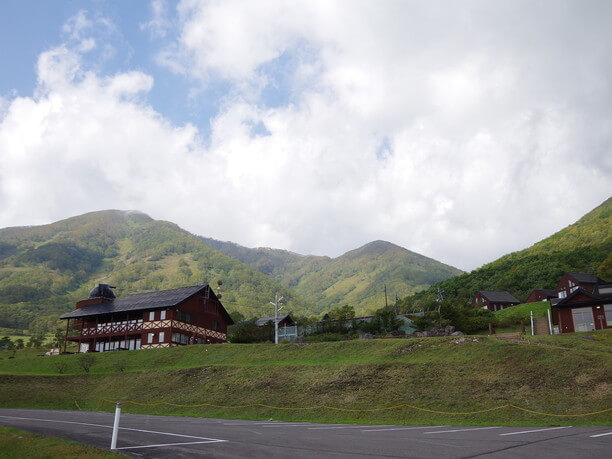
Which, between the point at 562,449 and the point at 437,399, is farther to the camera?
the point at 437,399

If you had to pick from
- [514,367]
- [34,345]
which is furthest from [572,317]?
[34,345]

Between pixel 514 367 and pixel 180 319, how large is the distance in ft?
141

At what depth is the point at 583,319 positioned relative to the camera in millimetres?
50250

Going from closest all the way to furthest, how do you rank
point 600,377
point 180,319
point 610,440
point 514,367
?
point 610,440 < point 600,377 < point 514,367 < point 180,319

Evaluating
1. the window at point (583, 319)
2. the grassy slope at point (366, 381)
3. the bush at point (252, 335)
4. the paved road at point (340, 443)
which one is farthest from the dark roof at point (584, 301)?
the paved road at point (340, 443)

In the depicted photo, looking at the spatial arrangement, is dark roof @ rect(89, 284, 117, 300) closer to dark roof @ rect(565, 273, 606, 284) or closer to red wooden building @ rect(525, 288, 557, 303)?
dark roof @ rect(565, 273, 606, 284)

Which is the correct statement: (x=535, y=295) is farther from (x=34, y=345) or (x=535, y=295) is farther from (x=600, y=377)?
(x=34, y=345)

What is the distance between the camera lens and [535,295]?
278ft

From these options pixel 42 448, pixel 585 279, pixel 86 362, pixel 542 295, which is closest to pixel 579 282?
pixel 585 279

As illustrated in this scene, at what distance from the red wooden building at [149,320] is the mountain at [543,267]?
139 ft

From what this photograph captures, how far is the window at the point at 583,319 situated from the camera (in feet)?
163

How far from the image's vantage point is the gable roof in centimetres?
5988

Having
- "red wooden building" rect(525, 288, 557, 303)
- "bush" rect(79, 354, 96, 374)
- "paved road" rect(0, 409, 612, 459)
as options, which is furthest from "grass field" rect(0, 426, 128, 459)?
"red wooden building" rect(525, 288, 557, 303)

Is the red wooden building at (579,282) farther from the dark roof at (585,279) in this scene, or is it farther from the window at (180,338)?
the window at (180,338)
